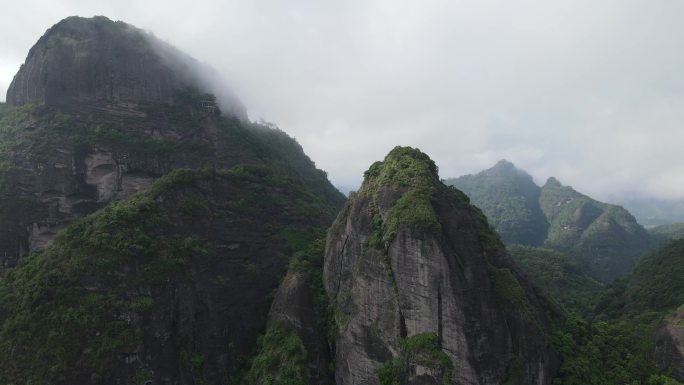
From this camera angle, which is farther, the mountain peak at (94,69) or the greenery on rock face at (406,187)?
the mountain peak at (94,69)

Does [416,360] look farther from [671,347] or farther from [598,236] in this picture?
[598,236]

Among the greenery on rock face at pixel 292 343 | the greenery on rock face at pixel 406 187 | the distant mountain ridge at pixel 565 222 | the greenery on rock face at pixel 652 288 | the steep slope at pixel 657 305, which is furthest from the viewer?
the distant mountain ridge at pixel 565 222

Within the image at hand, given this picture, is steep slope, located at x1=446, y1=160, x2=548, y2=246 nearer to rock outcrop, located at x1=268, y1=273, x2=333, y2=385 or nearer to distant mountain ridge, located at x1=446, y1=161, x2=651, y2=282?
distant mountain ridge, located at x1=446, y1=161, x2=651, y2=282

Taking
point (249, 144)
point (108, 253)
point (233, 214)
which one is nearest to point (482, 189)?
point (249, 144)

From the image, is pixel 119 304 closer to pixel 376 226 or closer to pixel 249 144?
pixel 376 226

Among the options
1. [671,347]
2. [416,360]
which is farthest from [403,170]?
[671,347]

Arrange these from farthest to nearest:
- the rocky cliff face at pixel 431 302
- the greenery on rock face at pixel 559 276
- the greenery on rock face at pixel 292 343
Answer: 1. the greenery on rock face at pixel 559 276
2. the greenery on rock face at pixel 292 343
3. the rocky cliff face at pixel 431 302

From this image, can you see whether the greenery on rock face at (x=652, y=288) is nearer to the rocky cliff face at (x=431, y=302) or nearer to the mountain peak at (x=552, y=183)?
the rocky cliff face at (x=431, y=302)

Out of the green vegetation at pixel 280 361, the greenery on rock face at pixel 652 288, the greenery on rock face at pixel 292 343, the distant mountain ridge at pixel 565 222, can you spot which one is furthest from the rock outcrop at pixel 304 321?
the distant mountain ridge at pixel 565 222
